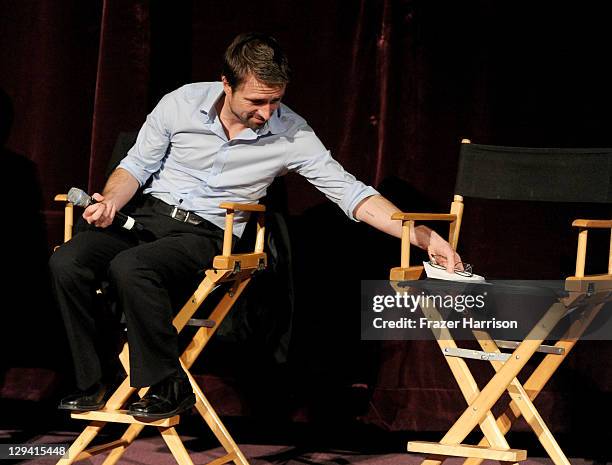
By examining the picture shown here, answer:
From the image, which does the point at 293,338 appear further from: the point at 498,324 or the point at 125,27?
the point at 125,27

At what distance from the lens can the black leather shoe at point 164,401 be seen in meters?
2.73

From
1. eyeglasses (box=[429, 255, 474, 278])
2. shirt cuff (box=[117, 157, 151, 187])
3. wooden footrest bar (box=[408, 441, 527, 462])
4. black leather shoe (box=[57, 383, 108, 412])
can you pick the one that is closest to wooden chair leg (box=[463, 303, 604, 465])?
wooden footrest bar (box=[408, 441, 527, 462])

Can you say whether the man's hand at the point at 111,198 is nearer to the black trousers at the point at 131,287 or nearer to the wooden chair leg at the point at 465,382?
the black trousers at the point at 131,287

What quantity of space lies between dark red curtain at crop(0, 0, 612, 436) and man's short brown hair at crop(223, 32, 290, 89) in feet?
2.47

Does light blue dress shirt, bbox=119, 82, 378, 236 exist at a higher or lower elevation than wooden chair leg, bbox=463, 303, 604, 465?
higher

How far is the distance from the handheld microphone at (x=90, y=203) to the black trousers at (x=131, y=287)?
0.19 ft

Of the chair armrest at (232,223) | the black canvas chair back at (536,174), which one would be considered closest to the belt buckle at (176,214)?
the chair armrest at (232,223)

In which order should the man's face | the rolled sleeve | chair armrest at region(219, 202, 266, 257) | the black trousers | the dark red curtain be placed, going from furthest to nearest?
the dark red curtain → the rolled sleeve → the man's face → chair armrest at region(219, 202, 266, 257) → the black trousers

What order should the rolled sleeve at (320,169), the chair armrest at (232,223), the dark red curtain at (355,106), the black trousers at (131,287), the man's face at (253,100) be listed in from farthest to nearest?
the dark red curtain at (355,106)
the rolled sleeve at (320,169)
the man's face at (253,100)
the chair armrest at (232,223)
the black trousers at (131,287)

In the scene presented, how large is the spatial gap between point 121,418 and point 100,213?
0.62 metres

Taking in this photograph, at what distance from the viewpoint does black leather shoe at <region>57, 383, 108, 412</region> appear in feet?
9.35

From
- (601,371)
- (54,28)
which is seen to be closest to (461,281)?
(601,371)

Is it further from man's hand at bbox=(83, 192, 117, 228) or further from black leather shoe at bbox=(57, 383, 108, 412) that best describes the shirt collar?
black leather shoe at bbox=(57, 383, 108, 412)

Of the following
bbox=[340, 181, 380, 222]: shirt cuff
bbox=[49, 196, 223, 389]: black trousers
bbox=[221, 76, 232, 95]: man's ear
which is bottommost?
bbox=[49, 196, 223, 389]: black trousers
